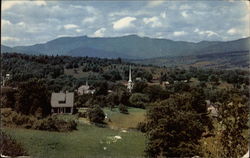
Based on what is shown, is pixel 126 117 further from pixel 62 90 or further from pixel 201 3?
pixel 201 3

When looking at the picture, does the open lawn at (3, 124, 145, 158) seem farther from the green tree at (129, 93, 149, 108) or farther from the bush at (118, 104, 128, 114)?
the green tree at (129, 93, 149, 108)

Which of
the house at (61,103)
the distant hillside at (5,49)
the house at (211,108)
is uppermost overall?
the distant hillside at (5,49)

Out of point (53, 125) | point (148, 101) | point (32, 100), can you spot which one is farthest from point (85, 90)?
point (53, 125)

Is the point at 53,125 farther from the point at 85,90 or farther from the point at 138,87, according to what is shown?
the point at 138,87

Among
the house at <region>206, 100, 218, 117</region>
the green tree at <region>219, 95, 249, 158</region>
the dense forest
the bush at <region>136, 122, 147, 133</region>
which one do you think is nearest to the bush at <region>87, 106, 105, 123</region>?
the dense forest

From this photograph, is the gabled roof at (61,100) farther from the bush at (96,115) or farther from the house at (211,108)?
the house at (211,108)

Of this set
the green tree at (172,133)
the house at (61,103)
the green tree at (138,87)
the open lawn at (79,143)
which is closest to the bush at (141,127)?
the green tree at (172,133)
